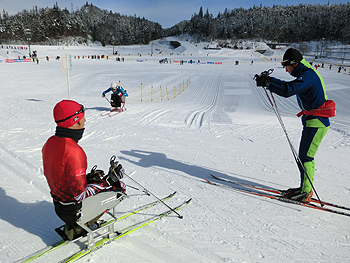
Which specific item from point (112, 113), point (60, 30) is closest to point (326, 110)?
point (112, 113)

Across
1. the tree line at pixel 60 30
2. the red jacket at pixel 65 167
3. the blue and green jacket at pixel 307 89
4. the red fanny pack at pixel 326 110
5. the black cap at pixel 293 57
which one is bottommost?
the red jacket at pixel 65 167

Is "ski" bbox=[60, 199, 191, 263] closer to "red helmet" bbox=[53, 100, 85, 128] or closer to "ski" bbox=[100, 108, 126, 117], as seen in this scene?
"red helmet" bbox=[53, 100, 85, 128]

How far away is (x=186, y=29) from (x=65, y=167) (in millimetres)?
161296

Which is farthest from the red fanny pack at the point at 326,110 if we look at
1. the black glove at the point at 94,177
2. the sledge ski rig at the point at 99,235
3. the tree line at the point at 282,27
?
the tree line at the point at 282,27

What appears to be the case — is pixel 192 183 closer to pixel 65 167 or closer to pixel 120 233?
pixel 120 233

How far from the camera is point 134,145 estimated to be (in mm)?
6223

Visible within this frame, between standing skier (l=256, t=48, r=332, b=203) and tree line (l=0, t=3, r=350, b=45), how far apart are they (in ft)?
312

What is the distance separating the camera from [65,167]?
6.94 ft

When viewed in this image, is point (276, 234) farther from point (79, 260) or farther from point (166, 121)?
point (166, 121)

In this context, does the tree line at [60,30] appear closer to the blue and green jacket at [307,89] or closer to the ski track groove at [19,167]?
the ski track groove at [19,167]

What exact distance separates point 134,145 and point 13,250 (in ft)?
12.8

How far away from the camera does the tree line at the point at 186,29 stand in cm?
9625

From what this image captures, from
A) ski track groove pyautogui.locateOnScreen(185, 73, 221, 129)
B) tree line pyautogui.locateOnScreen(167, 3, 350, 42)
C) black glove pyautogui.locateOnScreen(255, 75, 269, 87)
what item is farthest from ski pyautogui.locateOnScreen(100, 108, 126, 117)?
tree line pyautogui.locateOnScreen(167, 3, 350, 42)

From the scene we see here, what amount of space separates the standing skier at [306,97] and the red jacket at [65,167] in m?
2.75
